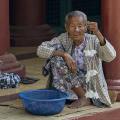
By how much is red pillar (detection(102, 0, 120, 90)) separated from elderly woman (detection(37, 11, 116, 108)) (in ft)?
1.12

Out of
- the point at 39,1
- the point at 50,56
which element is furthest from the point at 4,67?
the point at 39,1

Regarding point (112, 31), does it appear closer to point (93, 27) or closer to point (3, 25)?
point (93, 27)

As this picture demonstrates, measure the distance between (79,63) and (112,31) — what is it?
613 millimetres

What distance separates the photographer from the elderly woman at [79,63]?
587 cm

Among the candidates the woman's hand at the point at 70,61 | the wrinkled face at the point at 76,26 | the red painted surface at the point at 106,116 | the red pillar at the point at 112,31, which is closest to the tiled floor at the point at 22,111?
the red painted surface at the point at 106,116

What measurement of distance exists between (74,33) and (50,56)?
0.36 meters

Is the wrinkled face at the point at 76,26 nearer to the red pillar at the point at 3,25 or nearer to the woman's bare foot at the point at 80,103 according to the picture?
the woman's bare foot at the point at 80,103

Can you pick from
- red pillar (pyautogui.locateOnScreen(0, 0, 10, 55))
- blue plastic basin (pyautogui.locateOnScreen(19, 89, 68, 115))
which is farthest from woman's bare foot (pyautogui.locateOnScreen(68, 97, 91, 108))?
red pillar (pyautogui.locateOnScreen(0, 0, 10, 55))

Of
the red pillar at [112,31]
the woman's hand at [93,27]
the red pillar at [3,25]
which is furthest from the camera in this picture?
the red pillar at [3,25]

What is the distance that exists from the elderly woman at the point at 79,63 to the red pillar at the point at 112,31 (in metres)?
0.34

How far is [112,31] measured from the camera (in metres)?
6.32

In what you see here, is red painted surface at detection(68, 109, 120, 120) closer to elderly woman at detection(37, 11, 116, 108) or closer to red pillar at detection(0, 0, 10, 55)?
elderly woman at detection(37, 11, 116, 108)

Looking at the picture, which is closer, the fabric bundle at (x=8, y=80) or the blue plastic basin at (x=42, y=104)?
the blue plastic basin at (x=42, y=104)

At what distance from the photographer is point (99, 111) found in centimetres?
587
